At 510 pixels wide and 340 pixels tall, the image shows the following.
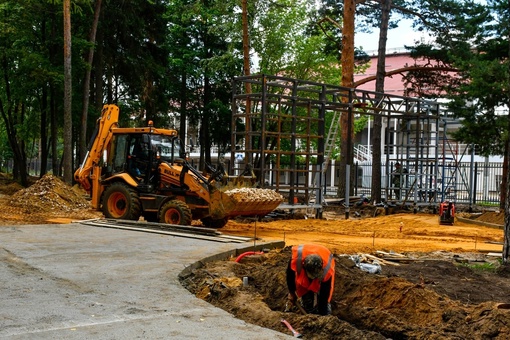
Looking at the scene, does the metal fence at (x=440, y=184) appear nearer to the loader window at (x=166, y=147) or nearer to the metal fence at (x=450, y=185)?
the metal fence at (x=450, y=185)

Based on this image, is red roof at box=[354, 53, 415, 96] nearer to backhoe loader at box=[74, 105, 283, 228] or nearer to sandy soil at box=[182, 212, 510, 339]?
backhoe loader at box=[74, 105, 283, 228]

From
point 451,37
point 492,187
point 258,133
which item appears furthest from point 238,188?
point 492,187

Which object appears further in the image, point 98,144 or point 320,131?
point 320,131

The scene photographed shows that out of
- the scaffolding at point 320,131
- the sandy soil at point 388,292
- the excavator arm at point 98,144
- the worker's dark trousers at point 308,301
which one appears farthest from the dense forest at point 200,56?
the worker's dark trousers at point 308,301

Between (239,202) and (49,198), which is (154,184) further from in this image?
(49,198)

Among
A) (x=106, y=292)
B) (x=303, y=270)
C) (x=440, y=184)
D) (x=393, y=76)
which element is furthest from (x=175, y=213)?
(x=393, y=76)

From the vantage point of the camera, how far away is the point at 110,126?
63.2ft

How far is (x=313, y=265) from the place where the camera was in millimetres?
7695

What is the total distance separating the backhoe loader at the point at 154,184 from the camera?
17359 mm

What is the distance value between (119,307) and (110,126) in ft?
39.4

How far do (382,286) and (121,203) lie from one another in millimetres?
11497

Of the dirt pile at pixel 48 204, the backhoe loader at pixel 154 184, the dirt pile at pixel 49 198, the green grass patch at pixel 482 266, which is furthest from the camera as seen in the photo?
the dirt pile at pixel 49 198

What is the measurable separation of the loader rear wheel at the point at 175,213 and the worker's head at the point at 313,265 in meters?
9.66

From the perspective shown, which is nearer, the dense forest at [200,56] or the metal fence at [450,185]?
the dense forest at [200,56]
